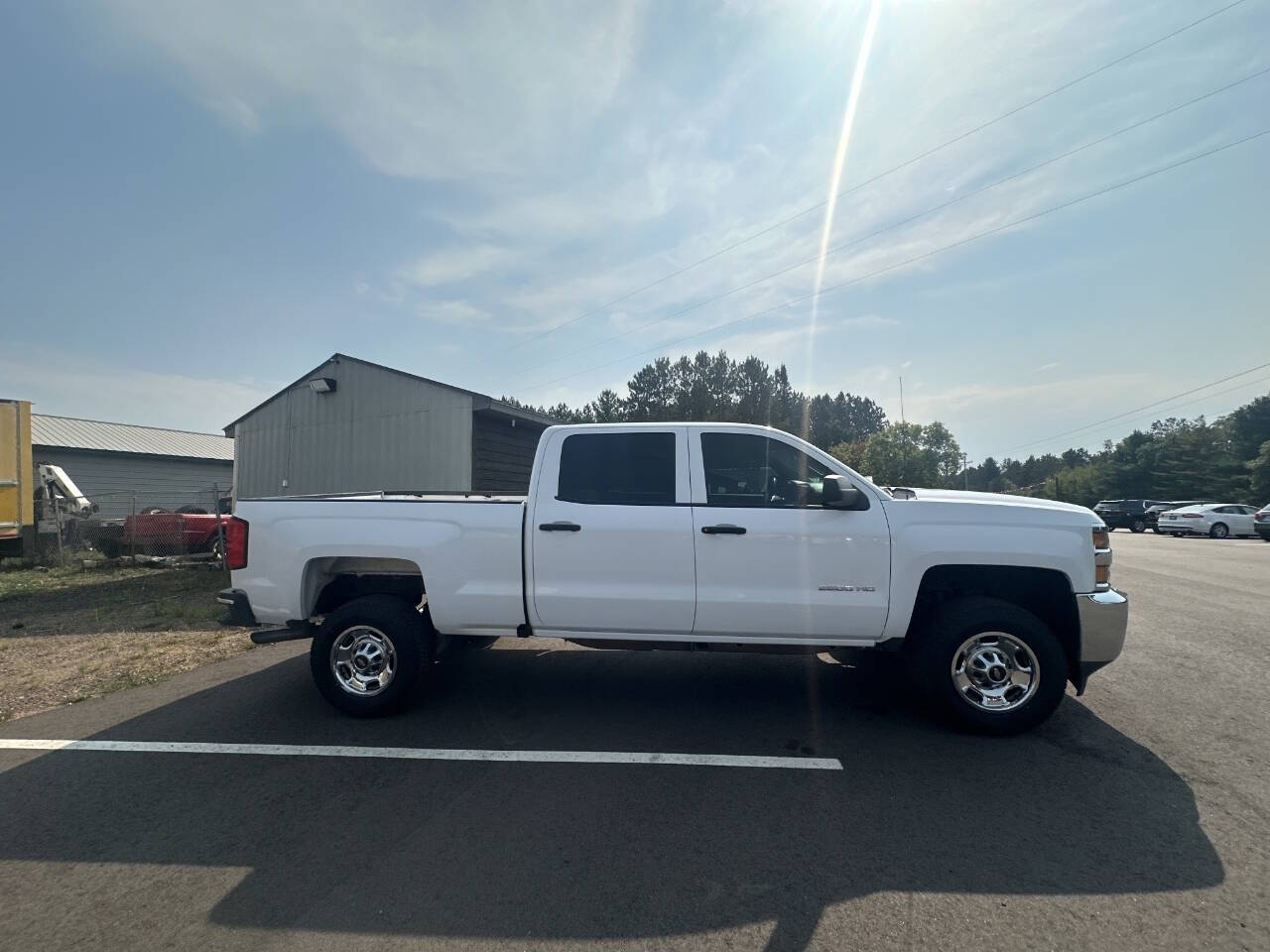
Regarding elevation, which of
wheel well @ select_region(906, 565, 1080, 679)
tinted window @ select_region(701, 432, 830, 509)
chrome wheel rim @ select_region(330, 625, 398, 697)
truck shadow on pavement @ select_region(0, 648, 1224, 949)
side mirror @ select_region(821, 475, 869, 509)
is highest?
tinted window @ select_region(701, 432, 830, 509)

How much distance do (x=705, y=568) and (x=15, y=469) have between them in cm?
1463

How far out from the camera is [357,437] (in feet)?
47.4

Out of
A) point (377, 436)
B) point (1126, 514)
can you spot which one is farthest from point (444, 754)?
point (1126, 514)

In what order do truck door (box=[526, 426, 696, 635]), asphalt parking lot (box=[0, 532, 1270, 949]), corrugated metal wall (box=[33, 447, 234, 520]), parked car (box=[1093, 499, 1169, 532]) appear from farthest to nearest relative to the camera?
parked car (box=[1093, 499, 1169, 532]) < corrugated metal wall (box=[33, 447, 234, 520]) < truck door (box=[526, 426, 696, 635]) < asphalt parking lot (box=[0, 532, 1270, 949])

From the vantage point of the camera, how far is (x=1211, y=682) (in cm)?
523

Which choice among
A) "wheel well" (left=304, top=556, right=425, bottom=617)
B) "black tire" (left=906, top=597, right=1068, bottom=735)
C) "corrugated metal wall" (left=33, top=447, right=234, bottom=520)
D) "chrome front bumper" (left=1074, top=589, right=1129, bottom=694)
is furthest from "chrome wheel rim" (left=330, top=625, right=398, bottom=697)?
"corrugated metal wall" (left=33, top=447, right=234, bottom=520)

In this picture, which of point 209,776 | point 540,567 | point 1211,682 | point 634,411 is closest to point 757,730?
point 540,567

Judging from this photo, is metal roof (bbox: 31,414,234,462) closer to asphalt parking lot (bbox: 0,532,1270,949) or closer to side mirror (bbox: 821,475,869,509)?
asphalt parking lot (bbox: 0,532,1270,949)

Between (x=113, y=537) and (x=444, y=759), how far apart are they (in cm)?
1441

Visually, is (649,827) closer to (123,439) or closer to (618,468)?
(618,468)

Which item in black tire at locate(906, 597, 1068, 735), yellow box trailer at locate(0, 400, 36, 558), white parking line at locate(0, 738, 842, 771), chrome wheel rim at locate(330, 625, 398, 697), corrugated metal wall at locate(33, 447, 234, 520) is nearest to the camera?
white parking line at locate(0, 738, 842, 771)

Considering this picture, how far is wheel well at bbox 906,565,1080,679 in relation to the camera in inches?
169

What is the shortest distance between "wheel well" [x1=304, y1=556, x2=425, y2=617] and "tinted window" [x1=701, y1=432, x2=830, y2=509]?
2.30 meters

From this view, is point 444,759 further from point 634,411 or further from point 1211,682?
point 634,411
